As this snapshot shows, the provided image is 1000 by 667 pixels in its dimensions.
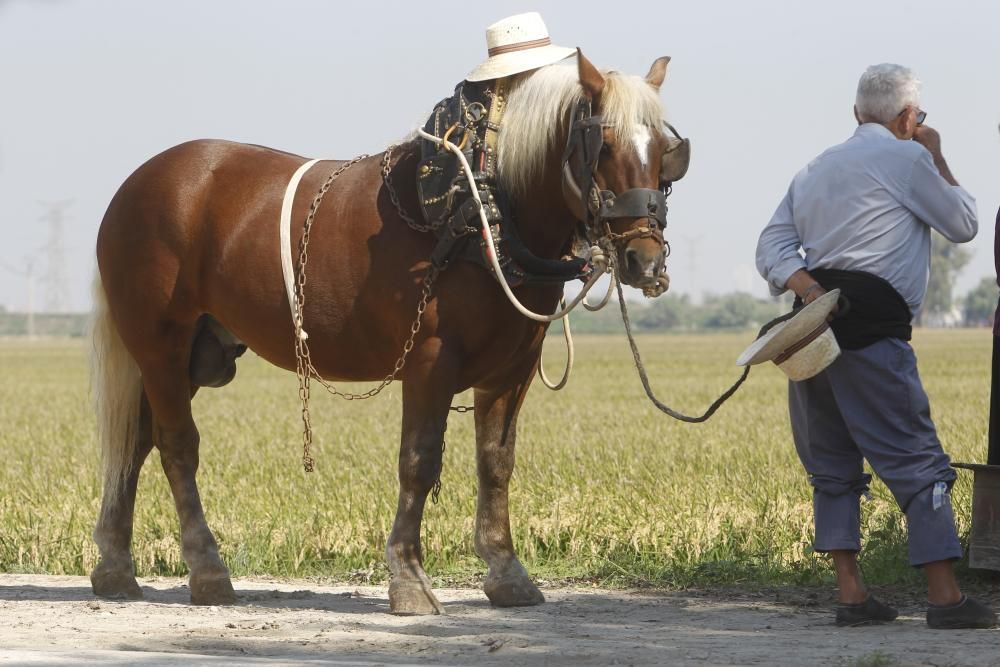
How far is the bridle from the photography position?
5723 millimetres

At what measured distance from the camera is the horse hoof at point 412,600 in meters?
6.28

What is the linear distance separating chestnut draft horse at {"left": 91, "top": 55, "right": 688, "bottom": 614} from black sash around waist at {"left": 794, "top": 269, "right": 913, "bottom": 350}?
29.7 inches

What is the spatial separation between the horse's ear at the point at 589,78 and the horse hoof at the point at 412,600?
2238mm

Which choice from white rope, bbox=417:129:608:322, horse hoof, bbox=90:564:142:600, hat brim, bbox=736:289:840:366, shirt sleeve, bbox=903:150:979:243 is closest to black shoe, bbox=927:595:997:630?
hat brim, bbox=736:289:840:366

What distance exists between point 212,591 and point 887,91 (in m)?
3.79

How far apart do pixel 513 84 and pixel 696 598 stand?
2507 mm

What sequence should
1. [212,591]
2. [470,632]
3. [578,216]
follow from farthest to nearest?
[212,591], [578,216], [470,632]

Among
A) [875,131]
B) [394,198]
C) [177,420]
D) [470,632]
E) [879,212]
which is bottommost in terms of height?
[470,632]

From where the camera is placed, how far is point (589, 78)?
5.91 metres

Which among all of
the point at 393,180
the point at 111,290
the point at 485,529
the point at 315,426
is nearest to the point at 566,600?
the point at 485,529

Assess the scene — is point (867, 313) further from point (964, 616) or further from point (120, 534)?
point (120, 534)

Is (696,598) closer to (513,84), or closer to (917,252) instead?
(917,252)

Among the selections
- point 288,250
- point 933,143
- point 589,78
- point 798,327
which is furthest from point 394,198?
point 933,143

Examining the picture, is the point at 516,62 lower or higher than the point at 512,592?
higher
